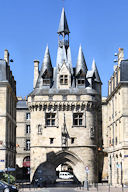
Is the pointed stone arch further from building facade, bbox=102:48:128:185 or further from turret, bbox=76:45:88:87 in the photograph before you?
turret, bbox=76:45:88:87

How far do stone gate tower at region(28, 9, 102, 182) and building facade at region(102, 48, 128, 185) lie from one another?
2033 mm

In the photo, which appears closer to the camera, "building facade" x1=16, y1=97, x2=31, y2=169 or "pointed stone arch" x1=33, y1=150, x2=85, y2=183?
A: "pointed stone arch" x1=33, y1=150, x2=85, y2=183

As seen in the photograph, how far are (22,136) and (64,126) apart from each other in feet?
62.9

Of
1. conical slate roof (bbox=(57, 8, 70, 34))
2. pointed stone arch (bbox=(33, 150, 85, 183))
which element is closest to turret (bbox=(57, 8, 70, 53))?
conical slate roof (bbox=(57, 8, 70, 34))

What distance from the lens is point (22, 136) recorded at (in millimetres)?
63156

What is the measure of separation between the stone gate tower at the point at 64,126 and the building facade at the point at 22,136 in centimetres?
1692

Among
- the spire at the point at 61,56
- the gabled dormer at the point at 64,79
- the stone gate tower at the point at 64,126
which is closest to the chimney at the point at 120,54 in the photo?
the stone gate tower at the point at 64,126

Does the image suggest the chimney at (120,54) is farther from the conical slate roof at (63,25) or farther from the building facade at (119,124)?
the conical slate roof at (63,25)

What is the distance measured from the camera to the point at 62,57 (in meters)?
50.5

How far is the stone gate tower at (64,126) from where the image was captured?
148 ft

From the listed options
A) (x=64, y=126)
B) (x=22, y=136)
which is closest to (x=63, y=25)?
(x=64, y=126)

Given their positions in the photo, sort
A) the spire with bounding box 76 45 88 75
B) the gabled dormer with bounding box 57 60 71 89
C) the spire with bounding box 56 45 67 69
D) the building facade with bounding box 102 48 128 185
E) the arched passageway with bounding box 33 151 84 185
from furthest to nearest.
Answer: the spire with bounding box 56 45 67 69
the spire with bounding box 76 45 88 75
the gabled dormer with bounding box 57 60 71 89
the arched passageway with bounding box 33 151 84 185
the building facade with bounding box 102 48 128 185

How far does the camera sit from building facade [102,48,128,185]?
124ft

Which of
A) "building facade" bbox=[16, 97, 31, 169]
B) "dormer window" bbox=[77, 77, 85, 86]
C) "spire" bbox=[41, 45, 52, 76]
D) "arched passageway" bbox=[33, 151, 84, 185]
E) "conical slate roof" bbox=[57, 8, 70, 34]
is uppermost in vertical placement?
"conical slate roof" bbox=[57, 8, 70, 34]
